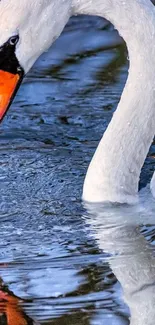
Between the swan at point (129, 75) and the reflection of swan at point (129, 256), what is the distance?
0.19 metres

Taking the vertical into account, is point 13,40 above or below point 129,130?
above

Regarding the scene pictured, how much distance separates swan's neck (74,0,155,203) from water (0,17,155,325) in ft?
0.42

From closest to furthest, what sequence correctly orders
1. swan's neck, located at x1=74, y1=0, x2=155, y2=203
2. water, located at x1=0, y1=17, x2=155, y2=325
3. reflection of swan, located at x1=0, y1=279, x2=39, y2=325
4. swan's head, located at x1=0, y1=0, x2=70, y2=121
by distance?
1. reflection of swan, located at x1=0, y1=279, x2=39, y2=325
2. water, located at x1=0, y1=17, x2=155, y2=325
3. swan's head, located at x1=0, y1=0, x2=70, y2=121
4. swan's neck, located at x1=74, y1=0, x2=155, y2=203

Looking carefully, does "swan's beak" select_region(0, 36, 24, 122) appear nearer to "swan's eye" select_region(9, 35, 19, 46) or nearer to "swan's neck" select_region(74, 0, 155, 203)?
"swan's eye" select_region(9, 35, 19, 46)

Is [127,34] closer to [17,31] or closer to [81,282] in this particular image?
[17,31]

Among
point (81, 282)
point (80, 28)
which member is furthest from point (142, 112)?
point (80, 28)

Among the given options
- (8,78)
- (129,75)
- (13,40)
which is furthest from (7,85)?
(129,75)

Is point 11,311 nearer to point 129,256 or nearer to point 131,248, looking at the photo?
point 129,256

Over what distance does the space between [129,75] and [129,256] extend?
4.12 feet

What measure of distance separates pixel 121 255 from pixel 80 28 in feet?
17.4

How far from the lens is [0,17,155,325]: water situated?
6184 mm

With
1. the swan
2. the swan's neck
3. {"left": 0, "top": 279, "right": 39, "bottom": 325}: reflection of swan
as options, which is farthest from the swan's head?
{"left": 0, "top": 279, "right": 39, "bottom": 325}: reflection of swan

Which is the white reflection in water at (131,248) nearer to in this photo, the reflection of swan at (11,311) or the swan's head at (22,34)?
the reflection of swan at (11,311)

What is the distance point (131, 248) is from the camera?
6984 mm
